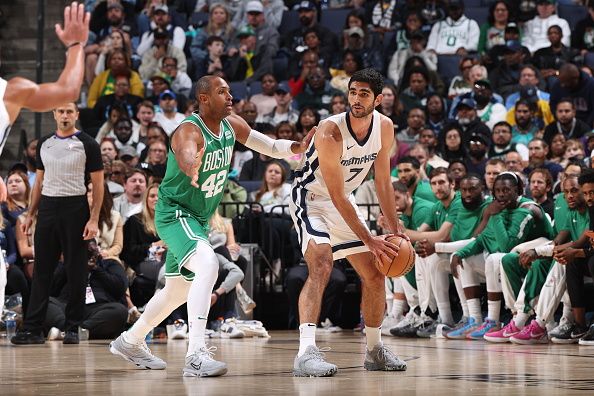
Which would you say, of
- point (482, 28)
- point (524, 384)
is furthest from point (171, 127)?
point (524, 384)

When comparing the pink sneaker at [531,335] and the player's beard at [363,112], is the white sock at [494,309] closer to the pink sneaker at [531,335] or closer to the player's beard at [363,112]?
the pink sneaker at [531,335]

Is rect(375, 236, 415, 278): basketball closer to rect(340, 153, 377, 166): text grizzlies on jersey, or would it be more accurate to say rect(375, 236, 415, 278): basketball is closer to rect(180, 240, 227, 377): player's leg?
rect(340, 153, 377, 166): text grizzlies on jersey

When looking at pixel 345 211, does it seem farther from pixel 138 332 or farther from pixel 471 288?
pixel 471 288

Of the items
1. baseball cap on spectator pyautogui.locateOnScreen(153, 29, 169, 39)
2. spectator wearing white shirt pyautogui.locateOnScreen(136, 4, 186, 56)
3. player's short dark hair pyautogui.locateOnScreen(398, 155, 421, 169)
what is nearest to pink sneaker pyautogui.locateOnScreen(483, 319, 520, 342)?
player's short dark hair pyautogui.locateOnScreen(398, 155, 421, 169)

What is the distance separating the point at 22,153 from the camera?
13570 millimetres

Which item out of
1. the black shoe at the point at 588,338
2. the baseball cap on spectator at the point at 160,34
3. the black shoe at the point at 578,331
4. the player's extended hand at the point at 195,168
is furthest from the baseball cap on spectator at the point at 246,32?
the player's extended hand at the point at 195,168

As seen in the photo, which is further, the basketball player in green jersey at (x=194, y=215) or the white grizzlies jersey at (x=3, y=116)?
the basketball player in green jersey at (x=194, y=215)

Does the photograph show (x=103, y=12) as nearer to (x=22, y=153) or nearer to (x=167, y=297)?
(x=22, y=153)

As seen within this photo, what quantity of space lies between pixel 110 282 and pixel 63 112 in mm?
1912

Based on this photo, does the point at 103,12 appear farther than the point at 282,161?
Yes

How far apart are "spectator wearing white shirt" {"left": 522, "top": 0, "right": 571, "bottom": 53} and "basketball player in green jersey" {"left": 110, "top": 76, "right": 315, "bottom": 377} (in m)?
8.54

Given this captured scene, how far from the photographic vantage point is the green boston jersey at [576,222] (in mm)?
8641

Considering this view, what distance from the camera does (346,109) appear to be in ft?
42.9

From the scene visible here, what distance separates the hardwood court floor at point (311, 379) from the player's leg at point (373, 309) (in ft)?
0.34
